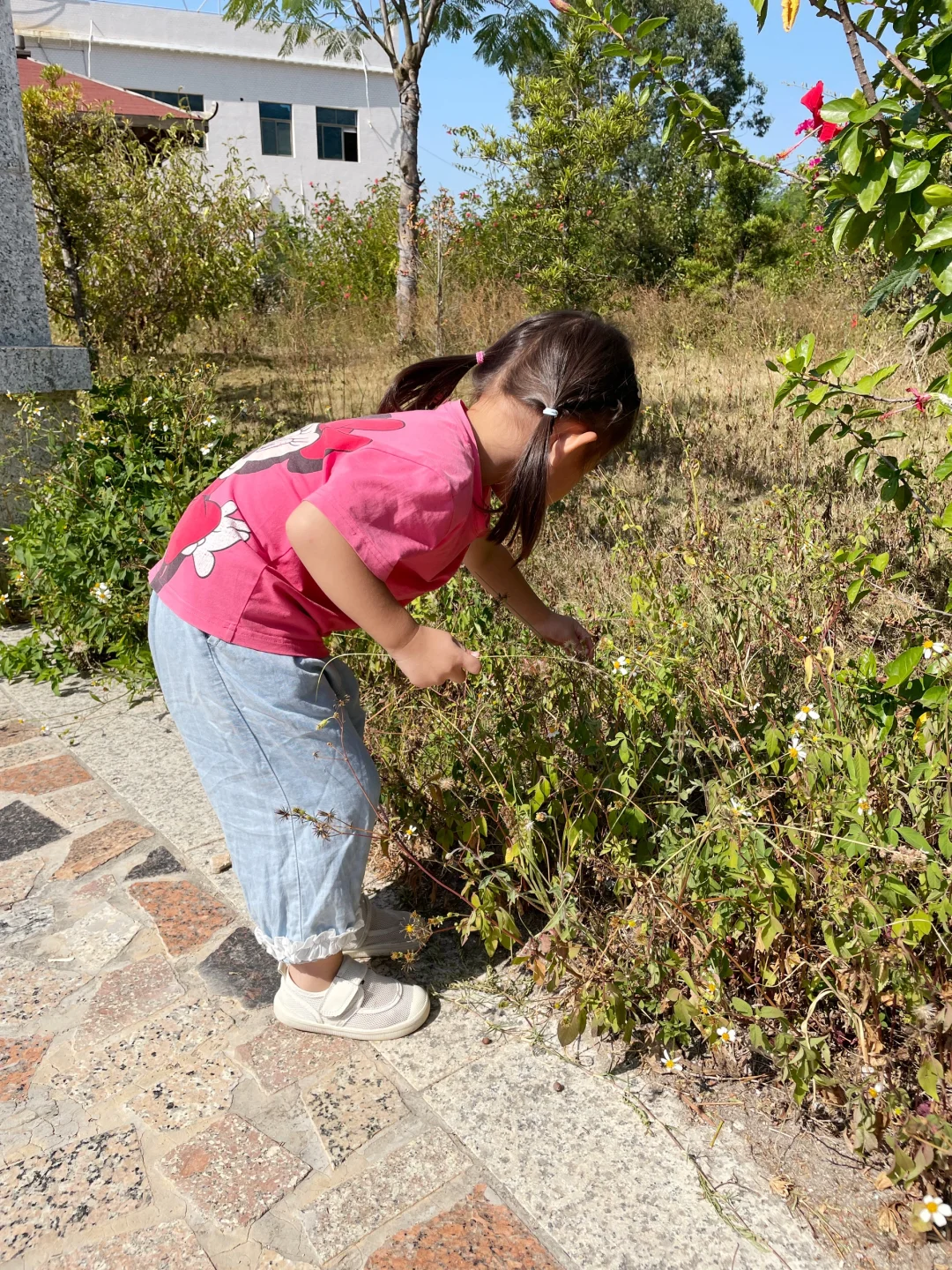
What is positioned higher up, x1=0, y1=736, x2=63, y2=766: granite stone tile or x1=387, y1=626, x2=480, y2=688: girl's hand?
x1=387, y1=626, x2=480, y2=688: girl's hand

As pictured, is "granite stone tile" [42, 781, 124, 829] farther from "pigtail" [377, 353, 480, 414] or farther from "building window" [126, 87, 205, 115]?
"building window" [126, 87, 205, 115]

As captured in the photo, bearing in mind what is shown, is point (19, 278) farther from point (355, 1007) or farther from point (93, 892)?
point (355, 1007)

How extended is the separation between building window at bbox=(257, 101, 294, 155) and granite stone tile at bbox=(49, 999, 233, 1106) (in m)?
30.4

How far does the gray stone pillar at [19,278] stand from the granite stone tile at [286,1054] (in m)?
3.59

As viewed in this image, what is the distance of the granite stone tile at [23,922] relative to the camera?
7.31 feet

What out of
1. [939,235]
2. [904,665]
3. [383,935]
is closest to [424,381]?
[939,235]

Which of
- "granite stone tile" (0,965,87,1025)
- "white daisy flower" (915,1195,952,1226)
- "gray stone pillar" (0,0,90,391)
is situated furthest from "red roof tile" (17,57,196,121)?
"white daisy flower" (915,1195,952,1226)

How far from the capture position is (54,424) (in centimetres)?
459

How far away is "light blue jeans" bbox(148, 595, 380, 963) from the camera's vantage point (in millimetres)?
1772

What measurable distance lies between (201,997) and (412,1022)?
18.2 inches

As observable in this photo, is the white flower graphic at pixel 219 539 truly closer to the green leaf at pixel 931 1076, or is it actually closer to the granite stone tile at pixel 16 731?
the green leaf at pixel 931 1076

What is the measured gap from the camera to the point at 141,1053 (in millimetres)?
1865

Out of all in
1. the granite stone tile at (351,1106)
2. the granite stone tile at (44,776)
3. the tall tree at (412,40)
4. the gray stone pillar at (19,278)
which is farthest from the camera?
the tall tree at (412,40)

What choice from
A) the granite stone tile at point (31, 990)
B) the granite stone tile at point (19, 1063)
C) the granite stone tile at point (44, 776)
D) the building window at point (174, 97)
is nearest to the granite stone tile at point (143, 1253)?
the granite stone tile at point (19, 1063)
